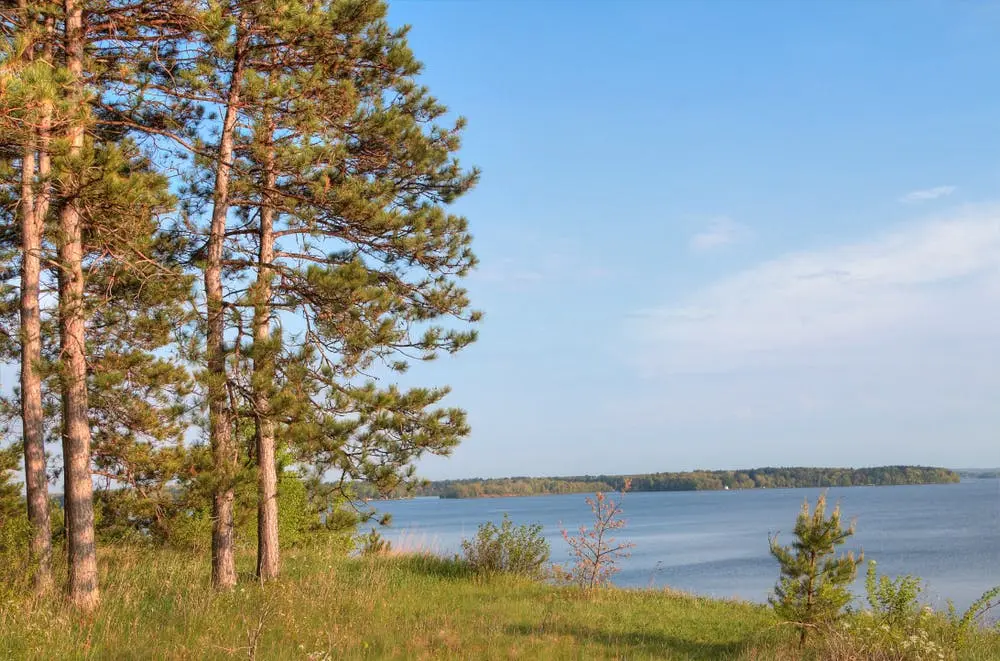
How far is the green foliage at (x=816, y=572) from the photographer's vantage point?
7762 mm

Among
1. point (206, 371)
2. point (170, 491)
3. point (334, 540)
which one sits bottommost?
point (334, 540)

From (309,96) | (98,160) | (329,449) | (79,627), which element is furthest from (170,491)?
(309,96)

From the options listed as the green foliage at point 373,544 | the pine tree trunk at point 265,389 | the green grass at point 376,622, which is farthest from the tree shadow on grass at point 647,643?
the green foliage at point 373,544

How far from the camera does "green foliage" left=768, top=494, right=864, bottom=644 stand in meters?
7.76

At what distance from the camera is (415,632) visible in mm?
7883

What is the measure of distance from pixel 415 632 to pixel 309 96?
7773 millimetres

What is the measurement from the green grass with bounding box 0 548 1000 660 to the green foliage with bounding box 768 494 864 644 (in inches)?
15.0

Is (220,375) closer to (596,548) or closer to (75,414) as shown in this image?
(75,414)

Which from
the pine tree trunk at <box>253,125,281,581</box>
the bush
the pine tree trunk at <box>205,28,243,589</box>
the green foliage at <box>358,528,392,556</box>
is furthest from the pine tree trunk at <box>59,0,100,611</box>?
the green foliage at <box>358,528,392,556</box>

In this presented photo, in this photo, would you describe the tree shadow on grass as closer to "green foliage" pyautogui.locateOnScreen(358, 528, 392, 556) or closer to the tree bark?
the tree bark

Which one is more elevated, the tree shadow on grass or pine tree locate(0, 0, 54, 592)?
pine tree locate(0, 0, 54, 592)

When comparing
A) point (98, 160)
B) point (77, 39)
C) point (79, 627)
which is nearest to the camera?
point (79, 627)

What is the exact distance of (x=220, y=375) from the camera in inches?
388

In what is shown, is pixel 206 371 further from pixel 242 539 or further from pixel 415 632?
pixel 242 539
